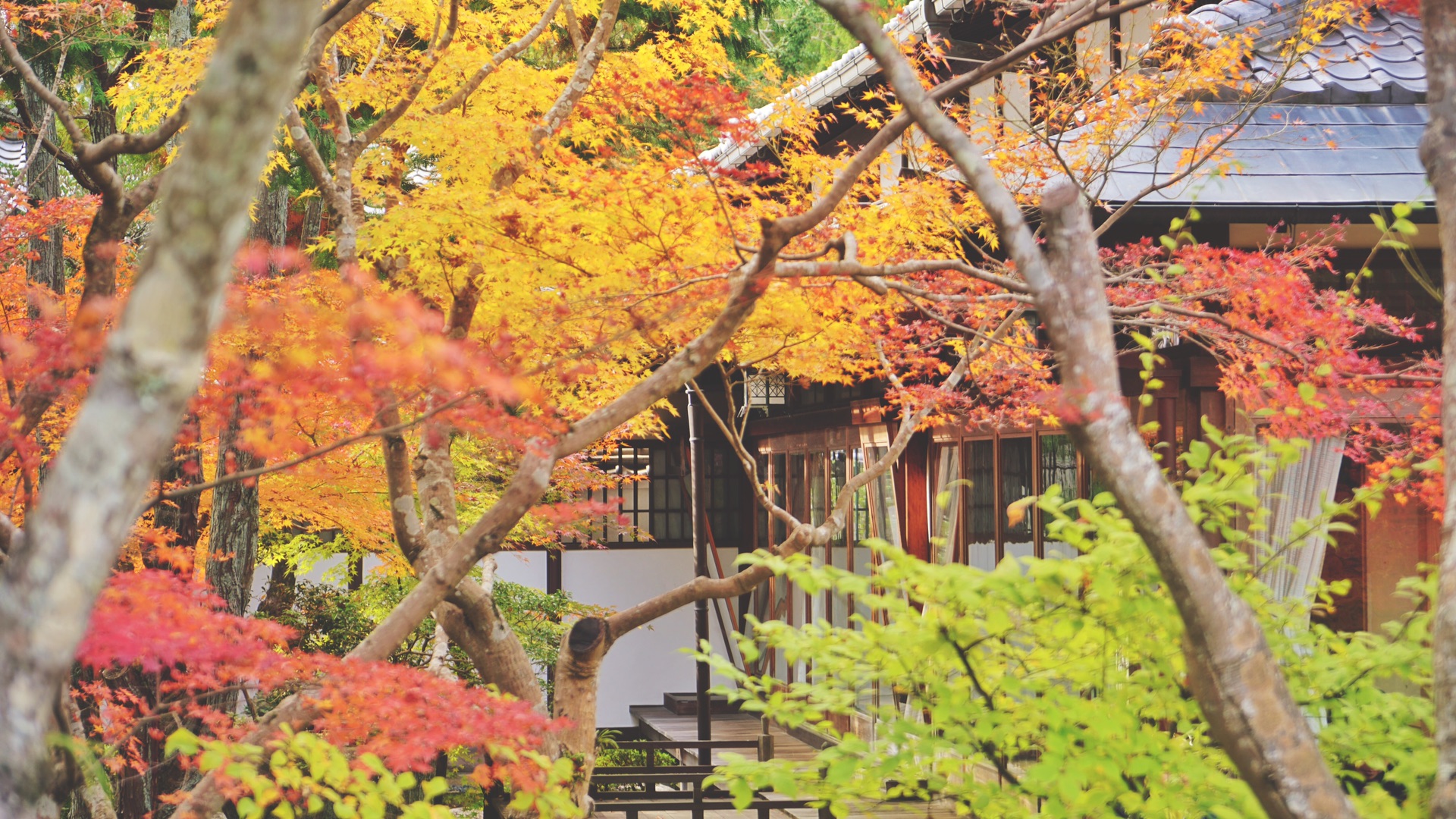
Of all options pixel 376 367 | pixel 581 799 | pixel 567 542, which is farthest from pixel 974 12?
pixel 567 542

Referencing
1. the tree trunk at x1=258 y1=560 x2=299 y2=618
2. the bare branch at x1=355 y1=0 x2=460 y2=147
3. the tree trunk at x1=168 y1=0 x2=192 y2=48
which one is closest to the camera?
the bare branch at x1=355 y1=0 x2=460 y2=147

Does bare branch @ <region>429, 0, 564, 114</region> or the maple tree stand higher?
bare branch @ <region>429, 0, 564, 114</region>

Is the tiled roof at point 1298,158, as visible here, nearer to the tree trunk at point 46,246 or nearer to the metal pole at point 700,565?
the metal pole at point 700,565

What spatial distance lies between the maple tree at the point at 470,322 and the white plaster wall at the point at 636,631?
17.8 feet

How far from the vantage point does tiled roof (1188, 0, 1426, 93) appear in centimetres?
818

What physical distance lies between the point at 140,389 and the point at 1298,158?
7808mm

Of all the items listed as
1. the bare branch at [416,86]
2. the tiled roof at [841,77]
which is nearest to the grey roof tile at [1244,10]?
the tiled roof at [841,77]

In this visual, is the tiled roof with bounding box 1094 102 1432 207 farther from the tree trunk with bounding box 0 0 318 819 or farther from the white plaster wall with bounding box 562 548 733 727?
the white plaster wall with bounding box 562 548 733 727

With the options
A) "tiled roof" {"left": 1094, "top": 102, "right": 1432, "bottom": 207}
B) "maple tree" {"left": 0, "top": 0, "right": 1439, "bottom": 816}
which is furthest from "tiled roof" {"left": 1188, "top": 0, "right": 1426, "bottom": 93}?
"maple tree" {"left": 0, "top": 0, "right": 1439, "bottom": 816}

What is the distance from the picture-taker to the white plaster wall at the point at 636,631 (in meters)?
17.9

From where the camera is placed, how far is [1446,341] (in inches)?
112

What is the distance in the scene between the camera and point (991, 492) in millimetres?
10344

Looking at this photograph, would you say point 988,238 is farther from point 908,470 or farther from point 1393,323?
point 908,470

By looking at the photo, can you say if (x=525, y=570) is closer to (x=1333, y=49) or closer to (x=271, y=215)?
(x=271, y=215)
